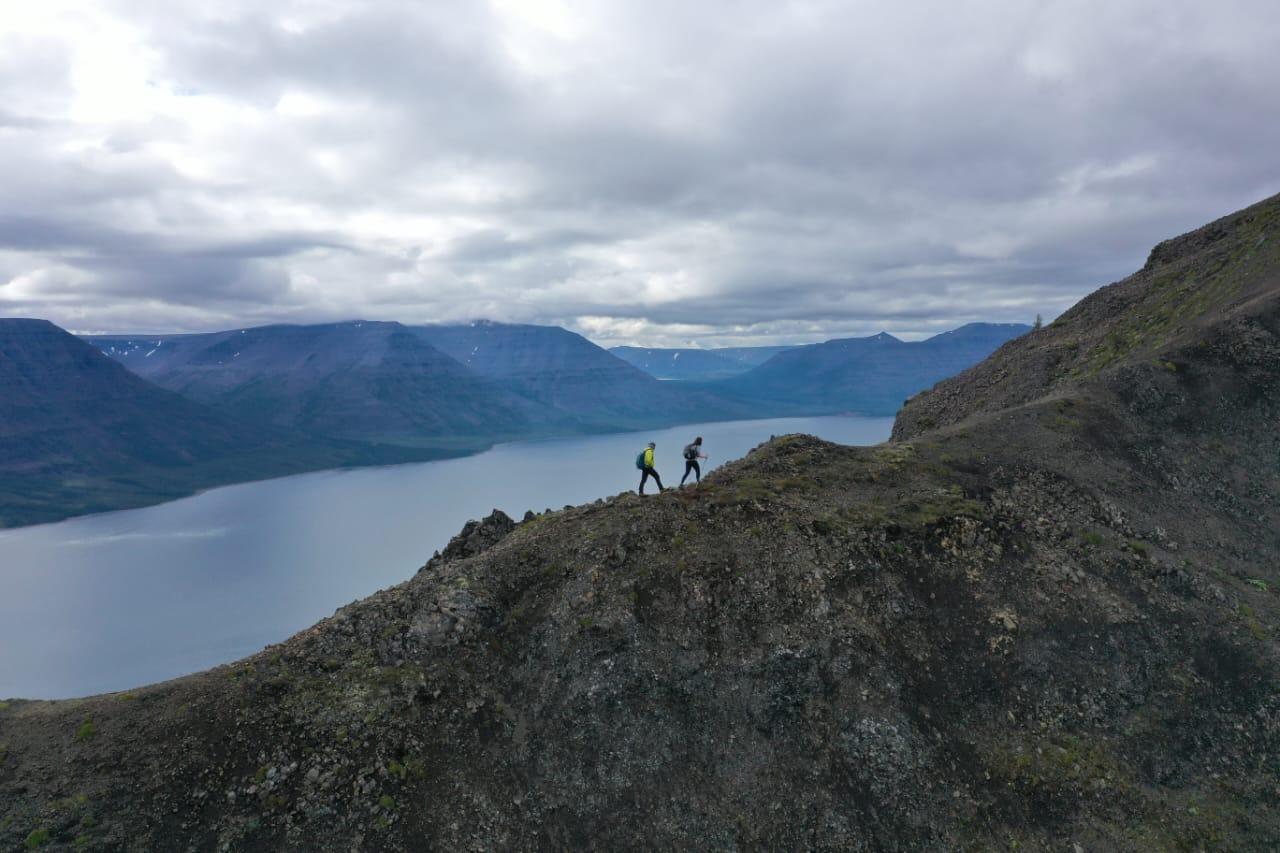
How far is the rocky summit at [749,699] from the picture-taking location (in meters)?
17.7

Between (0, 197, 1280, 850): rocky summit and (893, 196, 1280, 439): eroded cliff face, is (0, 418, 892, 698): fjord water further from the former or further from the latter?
(893, 196, 1280, 439): eroded cliff face

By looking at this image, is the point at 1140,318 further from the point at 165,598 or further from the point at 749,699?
the point at 165,598

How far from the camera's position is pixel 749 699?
2114 centimetres

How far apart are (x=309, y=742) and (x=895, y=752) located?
17795 millimetres

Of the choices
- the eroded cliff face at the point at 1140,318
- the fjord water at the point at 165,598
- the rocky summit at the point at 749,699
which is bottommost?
the fjord water at the point at 165,598

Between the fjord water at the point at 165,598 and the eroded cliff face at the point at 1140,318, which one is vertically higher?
the eroded cliff face at the point at 1140,318

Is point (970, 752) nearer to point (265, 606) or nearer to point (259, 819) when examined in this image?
point (259, 819)

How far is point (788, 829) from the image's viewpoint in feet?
62.3

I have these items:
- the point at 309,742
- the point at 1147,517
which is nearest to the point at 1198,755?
the point at 1147,517

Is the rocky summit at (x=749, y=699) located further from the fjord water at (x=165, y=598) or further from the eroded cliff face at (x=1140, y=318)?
the fjord water at (x=165, y=598)

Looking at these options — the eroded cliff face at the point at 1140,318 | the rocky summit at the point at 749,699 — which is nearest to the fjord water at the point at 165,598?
the rocky summit at the point at 749,699

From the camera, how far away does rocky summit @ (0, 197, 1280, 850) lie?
17.7 metres

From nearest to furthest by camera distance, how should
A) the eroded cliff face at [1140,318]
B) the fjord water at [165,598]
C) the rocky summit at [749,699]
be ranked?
the rocky summit at [749,699] < the eroded cliff face at [1140,318] < the fjord water at [165,598]

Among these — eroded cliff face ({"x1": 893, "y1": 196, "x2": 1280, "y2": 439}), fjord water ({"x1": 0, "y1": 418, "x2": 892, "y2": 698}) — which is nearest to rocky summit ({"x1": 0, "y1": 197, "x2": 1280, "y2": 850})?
eroded cliff face ({"x1": 893, "y1": 196, "x2": 1280, "y2": 439})
